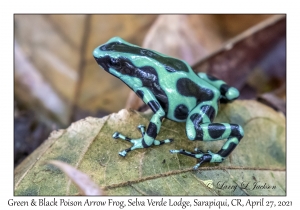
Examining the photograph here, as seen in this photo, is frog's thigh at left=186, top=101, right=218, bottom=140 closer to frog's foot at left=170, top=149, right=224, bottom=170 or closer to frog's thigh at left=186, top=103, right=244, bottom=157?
frog's thigh at left=186, top=103, right=244, bottom=157

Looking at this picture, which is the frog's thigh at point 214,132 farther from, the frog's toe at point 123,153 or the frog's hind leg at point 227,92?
the frog's toe at point 123,153

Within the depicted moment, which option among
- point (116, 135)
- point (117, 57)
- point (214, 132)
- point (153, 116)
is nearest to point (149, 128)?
point (153, 116)

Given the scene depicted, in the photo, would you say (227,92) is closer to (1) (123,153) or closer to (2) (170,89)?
(2) (170,89)

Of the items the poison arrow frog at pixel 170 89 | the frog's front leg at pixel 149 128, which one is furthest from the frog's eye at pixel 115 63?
the frog's front leg at pixel 149 128

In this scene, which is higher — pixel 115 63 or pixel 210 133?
pixel 115 63

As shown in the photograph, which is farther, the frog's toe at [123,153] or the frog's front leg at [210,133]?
the frog's front leg at [210,133]

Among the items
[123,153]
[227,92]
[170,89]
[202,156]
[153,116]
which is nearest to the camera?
[123,153]
